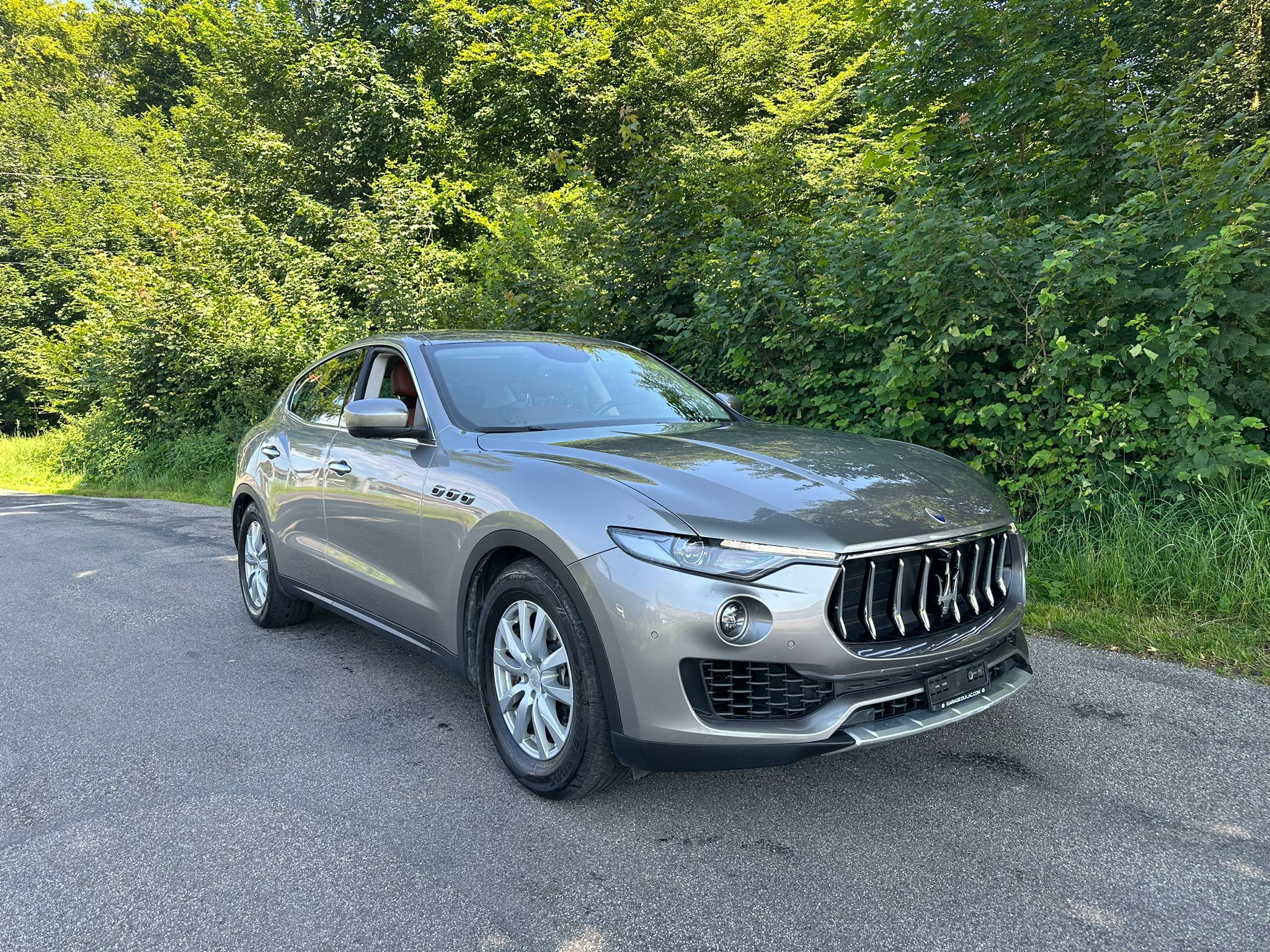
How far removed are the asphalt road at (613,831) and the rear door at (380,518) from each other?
497mm

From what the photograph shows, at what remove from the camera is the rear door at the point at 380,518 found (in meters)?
3.66

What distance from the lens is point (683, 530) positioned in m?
2.62

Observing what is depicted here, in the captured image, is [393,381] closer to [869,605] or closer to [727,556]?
[727,556]

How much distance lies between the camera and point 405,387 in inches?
164

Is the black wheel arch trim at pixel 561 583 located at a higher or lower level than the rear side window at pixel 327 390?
lower

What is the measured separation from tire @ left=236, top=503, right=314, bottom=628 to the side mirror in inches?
66.1

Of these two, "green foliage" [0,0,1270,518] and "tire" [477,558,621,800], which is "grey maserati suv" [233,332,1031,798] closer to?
"tire" [477,558,621,800]

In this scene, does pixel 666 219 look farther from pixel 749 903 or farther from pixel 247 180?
pixel 247 180

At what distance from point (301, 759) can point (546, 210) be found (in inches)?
361

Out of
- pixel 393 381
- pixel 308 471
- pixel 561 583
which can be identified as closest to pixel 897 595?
pixel 561 583

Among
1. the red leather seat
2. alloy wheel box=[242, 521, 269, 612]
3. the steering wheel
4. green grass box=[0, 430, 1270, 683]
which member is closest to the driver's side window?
the red leather seat

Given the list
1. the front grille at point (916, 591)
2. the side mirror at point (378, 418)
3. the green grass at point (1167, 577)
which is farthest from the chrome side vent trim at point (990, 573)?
the side mirror at point (378, 418)

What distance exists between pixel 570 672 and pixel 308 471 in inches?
94.9

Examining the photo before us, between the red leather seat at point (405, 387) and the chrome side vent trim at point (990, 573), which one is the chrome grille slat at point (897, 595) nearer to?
the chrome side vent trim at point (990, 573)
